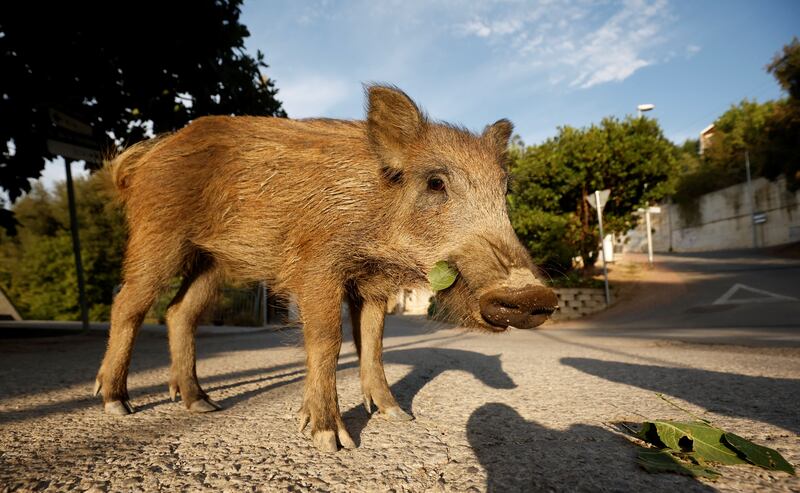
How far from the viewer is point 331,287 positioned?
2.19 metres

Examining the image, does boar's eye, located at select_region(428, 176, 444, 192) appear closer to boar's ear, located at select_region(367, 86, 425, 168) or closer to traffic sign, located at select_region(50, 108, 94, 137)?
boar's ear, located at select_region(367, 86, 425, 168)

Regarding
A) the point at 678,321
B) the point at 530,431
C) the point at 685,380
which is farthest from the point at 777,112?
the point at 530,431

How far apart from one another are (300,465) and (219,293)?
70.9 inches

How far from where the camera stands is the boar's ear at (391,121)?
232 cm

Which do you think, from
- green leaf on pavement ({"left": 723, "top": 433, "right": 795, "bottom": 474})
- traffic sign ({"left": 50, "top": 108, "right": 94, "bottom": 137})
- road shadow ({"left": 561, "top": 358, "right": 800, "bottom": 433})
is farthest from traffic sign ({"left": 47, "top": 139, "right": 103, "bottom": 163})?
green leaf on pavement ({"left": 723, "top": 433, "right": 795, "bottom": 474})

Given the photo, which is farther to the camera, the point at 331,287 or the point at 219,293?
the point at 219,293

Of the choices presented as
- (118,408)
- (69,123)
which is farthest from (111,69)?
(118,408)

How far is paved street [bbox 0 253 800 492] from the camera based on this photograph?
5.15 ft

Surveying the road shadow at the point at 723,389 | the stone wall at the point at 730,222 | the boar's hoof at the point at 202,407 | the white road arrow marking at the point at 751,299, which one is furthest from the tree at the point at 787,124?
the boar's hoof at the point at 202,407

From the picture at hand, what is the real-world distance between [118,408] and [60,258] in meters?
25.4

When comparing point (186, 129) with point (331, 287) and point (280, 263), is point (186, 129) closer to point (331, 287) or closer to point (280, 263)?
point (280, 263)

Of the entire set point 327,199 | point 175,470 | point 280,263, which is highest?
point 327,199

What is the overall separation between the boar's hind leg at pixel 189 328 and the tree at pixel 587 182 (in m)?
12.3

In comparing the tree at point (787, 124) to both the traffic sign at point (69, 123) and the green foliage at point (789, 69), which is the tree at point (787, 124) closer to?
the green foliage at point (789, 69)
